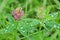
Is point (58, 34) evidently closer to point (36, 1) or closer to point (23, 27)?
point (23, 27)

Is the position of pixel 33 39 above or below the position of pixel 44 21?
below

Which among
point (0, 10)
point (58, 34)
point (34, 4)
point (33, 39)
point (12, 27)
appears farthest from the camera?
point (34, 4)

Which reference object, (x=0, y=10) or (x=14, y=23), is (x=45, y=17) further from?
(x=0, y=10)

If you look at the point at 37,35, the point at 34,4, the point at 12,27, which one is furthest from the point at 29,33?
the point at 34,4

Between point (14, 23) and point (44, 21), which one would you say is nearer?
point (14, 23)

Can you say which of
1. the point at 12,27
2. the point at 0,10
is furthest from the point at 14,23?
the point at 0,10

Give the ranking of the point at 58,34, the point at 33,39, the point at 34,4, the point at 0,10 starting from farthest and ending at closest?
the point at 34,4 < the point at 0,10 < the point at 58,34 < the point at 33,39
